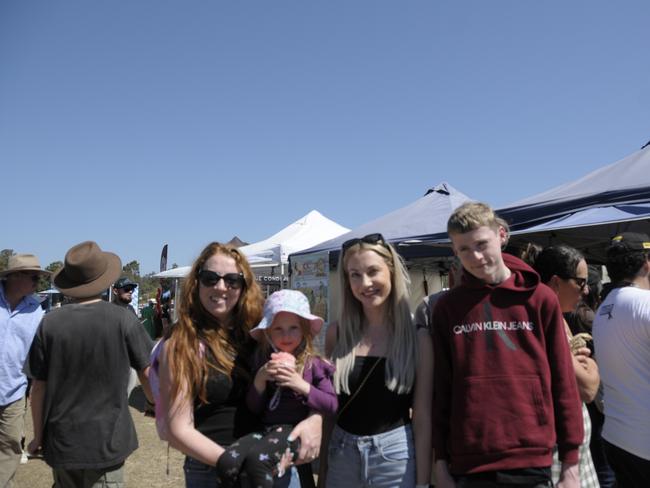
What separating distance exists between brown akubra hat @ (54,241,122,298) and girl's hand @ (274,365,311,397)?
189 cm

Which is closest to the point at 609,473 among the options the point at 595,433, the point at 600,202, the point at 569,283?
the point at 595,433

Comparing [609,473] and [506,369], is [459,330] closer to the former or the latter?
[506,369]

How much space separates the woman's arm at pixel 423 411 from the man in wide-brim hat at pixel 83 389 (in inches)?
69.5

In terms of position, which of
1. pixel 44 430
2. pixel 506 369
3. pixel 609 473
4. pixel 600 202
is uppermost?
pixel 600 202

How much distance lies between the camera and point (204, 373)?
5.93ft

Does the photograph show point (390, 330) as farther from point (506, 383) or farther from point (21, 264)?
point (21, 264)

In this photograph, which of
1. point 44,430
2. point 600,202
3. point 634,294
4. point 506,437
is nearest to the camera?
point 506,437

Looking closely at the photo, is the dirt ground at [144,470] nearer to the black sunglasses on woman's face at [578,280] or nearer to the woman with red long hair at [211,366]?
the woman with red long hair at [211,366]

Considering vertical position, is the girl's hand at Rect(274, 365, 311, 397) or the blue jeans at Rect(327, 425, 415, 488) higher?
the girl's hand at Rect(274, 365, 311, 397)

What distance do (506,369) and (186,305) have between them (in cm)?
123

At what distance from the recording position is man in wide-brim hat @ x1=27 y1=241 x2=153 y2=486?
284 cm

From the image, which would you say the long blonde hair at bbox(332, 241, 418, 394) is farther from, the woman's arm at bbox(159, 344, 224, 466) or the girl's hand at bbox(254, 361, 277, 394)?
the woman's arm at bbox(159, 344, 224, 466)

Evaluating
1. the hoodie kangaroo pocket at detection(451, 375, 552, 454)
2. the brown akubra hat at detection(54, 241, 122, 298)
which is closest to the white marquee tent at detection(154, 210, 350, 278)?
the brown akubra hat at detection(54, 241, 122, 298)

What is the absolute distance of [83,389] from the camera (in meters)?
2.91
